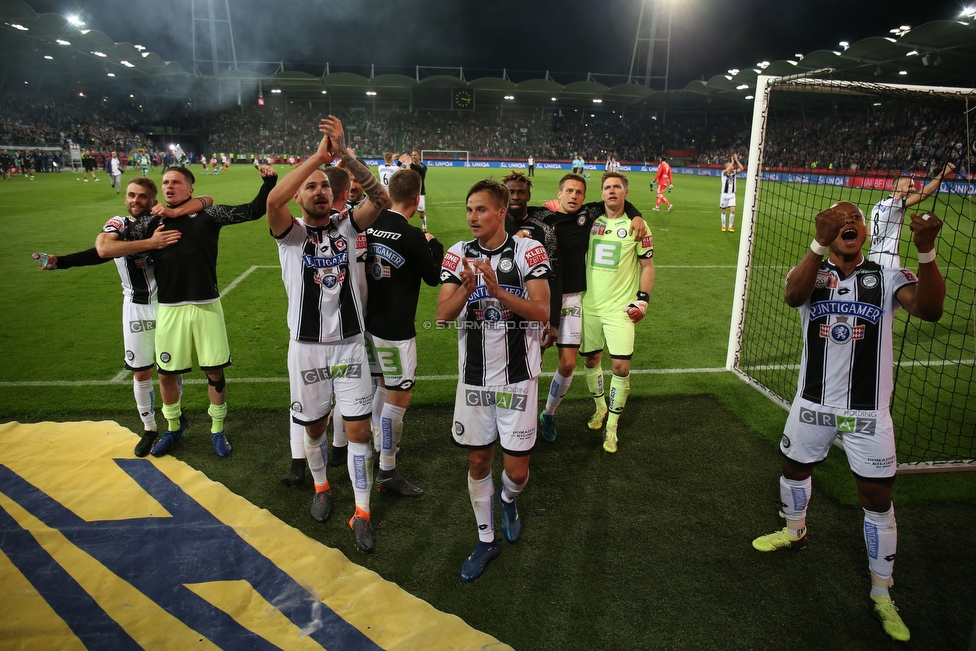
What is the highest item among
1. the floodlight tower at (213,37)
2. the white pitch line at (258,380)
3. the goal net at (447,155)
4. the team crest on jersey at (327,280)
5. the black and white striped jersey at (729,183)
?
the floodlight tower at (213,37)

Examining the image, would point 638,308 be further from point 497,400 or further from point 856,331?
point 497,400

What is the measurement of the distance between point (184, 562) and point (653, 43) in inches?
2485

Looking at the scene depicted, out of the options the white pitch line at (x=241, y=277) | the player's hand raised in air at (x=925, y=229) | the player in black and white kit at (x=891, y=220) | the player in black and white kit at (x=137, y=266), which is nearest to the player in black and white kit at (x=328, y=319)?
the player in black and white kit at (x=137, y=266)

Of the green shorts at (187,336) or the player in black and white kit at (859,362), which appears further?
the green shorts at (187,336)

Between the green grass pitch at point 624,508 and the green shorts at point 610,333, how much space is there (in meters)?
0.91

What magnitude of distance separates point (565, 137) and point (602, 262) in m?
60.9

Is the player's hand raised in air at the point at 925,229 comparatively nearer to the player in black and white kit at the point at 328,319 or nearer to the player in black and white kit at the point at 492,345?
the player in black and white kit at the point at 492,345

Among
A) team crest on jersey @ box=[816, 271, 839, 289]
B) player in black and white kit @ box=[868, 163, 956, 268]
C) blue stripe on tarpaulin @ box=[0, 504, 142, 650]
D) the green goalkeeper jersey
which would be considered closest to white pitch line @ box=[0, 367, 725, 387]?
the green goalkeeper jersey

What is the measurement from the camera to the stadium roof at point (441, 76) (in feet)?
94.7

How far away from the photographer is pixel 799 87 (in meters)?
6.82

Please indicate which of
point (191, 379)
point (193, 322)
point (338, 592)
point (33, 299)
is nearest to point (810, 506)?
point (338, 592)

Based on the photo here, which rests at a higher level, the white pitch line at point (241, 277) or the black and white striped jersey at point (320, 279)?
the black and white striped jersey at point (320, 279)

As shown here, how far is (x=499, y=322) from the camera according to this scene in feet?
12.3

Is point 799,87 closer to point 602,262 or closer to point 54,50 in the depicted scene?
point 602,262
